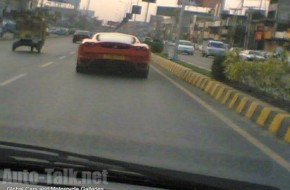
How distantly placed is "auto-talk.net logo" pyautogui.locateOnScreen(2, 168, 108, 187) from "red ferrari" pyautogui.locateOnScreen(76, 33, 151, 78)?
44.7 feet

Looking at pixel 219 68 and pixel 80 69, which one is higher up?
pixel 219 68

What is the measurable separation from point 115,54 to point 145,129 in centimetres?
898

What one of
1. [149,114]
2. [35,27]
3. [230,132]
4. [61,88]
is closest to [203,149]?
[230,132]

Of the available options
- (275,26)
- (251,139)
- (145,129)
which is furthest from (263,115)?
(275,26)

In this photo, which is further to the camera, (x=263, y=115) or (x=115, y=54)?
(x=115, y=54)

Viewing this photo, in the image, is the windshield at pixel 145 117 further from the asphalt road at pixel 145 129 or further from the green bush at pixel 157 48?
the green bush at pixel 157 48

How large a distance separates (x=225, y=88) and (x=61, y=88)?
11.0 ft

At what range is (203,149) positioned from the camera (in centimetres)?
724

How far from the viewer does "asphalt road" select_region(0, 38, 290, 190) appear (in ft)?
21.2

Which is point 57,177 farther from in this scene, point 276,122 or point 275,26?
→ point 275,26

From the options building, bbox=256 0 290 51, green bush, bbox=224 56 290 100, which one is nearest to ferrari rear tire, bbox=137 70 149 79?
green bush, bbox=224 56 290 100

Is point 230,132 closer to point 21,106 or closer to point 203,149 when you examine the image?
point 203,149

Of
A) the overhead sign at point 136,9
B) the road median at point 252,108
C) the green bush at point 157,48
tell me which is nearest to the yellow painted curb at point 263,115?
the road median at point 252,108

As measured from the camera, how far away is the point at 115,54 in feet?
56.6
